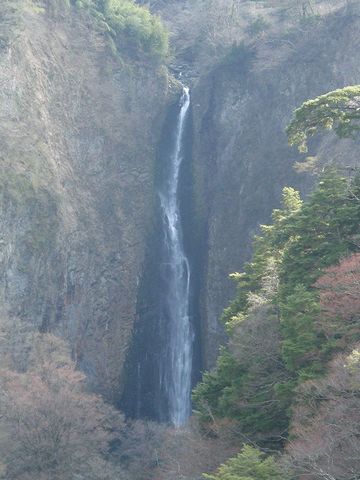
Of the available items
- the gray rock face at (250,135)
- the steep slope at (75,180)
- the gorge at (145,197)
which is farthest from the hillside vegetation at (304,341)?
the gray rock face at (250,135)

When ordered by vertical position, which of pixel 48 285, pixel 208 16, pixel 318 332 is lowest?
pixel 318 332

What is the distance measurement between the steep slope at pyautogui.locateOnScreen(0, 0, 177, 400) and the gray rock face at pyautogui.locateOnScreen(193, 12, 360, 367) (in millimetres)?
3813

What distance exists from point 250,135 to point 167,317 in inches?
456

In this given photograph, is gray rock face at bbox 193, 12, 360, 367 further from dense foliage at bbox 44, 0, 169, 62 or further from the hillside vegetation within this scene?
the hillside vegetation

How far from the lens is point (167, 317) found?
119 ft

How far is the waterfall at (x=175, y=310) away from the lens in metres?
34.0

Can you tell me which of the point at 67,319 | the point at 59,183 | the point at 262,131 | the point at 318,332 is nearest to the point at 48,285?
the point at 67,319

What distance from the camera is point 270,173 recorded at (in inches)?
1432

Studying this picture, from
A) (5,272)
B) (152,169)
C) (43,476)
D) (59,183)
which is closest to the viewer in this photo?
(43,476)

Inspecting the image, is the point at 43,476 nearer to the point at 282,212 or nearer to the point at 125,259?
the point at 282,212

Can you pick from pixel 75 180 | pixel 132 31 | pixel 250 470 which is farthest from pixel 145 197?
pixel 250 470

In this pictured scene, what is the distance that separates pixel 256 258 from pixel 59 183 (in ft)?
50.9

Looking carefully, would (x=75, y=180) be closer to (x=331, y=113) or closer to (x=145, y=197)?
(x=145, y=197)

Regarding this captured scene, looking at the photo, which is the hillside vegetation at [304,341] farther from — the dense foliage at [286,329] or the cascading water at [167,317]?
the cascading water at [167,317]
